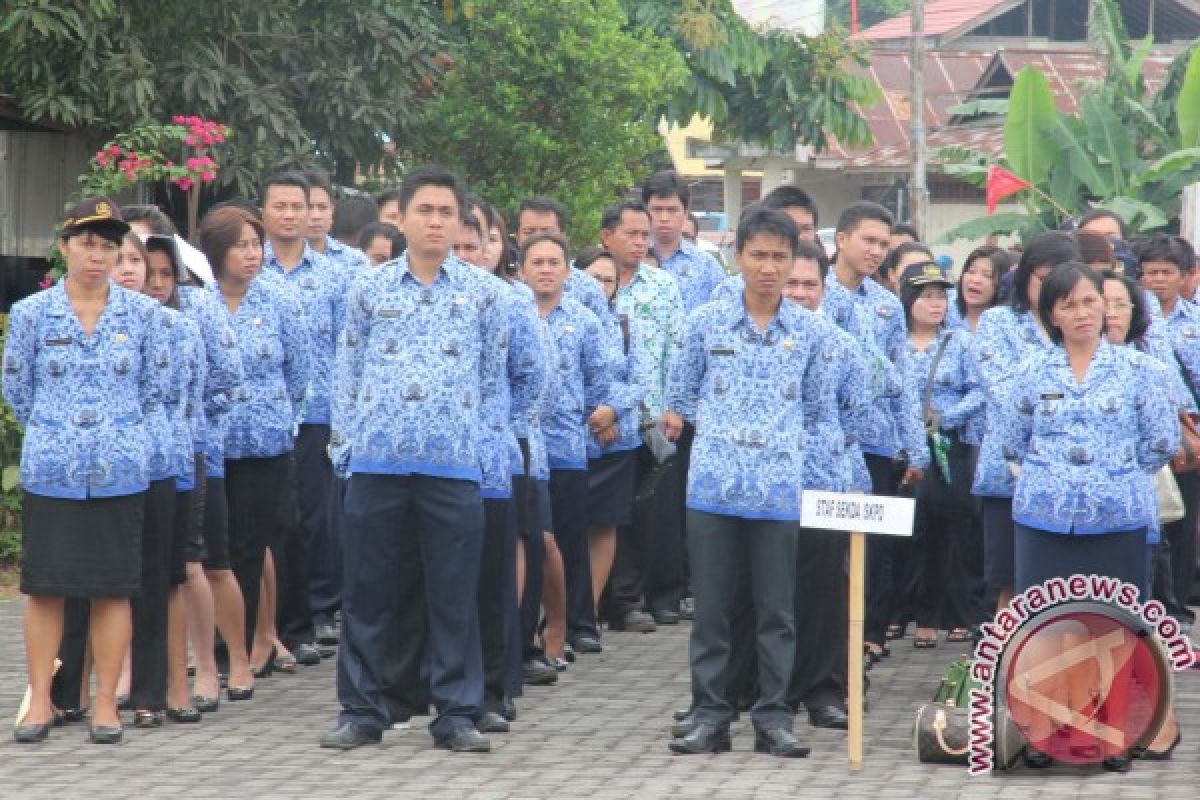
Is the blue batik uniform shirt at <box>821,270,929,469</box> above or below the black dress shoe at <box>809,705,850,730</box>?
above

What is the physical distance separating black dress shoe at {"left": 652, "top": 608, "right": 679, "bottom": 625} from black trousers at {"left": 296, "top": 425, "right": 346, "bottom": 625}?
1918mm

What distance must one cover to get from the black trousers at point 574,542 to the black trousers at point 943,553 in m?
1.72

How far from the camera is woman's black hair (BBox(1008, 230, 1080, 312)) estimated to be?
1002 cm

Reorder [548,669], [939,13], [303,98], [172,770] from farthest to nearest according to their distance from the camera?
1. [939,13]
2. [303,98]
3. [548,669]
4. [172,770]

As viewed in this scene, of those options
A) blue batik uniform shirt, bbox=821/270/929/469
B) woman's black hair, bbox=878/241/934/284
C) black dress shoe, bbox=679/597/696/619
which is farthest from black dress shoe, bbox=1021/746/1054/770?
black dress shoe, bbox=679/597/696/619

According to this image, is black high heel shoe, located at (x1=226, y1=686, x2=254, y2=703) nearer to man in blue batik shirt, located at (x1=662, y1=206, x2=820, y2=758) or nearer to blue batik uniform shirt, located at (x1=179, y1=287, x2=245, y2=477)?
blue batik uniform shirt, located at (x1=179, y1=287, x2=245, y2=477)

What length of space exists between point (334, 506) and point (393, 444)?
2962 mm

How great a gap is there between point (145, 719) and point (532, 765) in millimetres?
1712

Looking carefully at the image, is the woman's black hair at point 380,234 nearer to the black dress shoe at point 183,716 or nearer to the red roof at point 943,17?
the black dress shoe at point 183,716

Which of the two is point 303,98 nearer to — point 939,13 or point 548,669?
point 548,669

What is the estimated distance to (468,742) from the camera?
8.71 m

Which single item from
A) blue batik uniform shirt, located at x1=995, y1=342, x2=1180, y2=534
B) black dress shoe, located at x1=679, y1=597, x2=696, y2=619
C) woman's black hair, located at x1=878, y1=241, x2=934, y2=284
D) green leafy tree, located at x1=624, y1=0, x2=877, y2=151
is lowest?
black dress shoe, located at x1=679, y1=597, x2=696, y2=619

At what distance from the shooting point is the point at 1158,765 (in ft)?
27.8

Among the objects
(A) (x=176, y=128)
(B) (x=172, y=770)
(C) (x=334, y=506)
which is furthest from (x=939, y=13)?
(B) (x=172, y=770)
